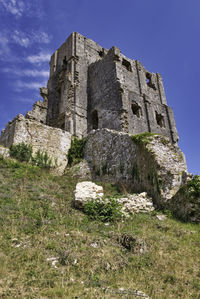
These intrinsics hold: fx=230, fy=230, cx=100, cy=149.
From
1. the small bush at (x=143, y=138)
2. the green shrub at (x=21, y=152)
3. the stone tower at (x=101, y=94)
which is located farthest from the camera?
the stone tower at (x=101, y=94)

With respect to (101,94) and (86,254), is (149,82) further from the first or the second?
(86,254)

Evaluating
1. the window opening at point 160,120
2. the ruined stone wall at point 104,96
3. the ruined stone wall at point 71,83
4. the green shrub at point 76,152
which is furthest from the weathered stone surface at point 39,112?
the window opening at point 160,120

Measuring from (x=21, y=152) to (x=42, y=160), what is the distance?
128cm

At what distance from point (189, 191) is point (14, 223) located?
552 cm

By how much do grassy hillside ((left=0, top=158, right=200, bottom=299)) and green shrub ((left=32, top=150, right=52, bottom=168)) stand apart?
18.7 ft

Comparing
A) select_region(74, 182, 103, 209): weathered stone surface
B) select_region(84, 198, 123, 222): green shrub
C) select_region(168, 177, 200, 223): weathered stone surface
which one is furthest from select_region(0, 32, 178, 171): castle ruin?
select_region(168, 177, 200, 223): weathered stone surface

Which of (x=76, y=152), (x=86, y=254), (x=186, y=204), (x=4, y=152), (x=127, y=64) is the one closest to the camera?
(x=86, y=254)

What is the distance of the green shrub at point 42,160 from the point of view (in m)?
13.2

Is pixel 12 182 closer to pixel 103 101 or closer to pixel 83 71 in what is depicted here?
pixel 103 101

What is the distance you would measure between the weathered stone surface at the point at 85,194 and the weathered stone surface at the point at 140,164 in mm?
2097

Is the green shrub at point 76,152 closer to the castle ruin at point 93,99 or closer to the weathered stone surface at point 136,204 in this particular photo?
the castle ruin at point 93,99

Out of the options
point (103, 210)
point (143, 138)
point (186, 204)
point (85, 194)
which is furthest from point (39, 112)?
point (186, 204)

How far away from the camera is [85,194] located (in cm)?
782

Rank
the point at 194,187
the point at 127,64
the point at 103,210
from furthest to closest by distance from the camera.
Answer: the point at 127,64, the point at 194,187, the point at 103,210
